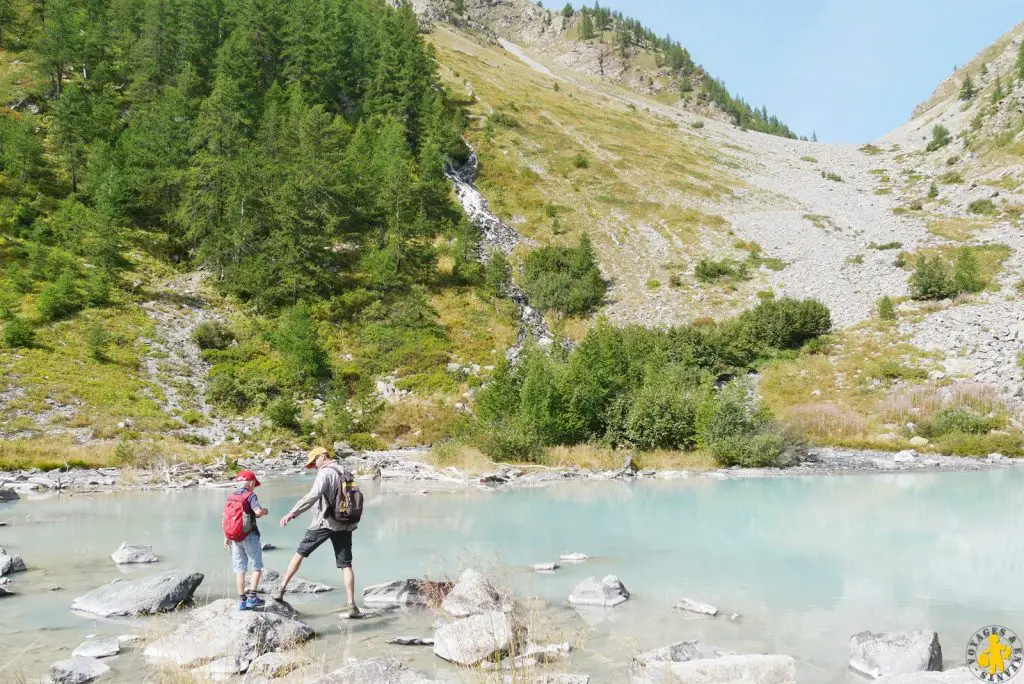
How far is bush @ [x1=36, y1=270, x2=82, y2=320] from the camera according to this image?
3550 cm

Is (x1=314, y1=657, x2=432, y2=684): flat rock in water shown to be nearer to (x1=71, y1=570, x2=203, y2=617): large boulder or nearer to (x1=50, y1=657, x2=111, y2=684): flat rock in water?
(x1=50, y1=657, x2=111, y2=684): flat rock in water

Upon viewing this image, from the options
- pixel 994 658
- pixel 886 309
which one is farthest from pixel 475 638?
pixel 886 309

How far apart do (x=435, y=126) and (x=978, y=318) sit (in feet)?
143

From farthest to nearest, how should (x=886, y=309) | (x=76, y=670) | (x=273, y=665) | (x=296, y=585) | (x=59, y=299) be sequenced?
(x=886, y=309) < (x=59, y=299) < (x=296, y=585) < (x=273, y=665) < (x=76, y=670)

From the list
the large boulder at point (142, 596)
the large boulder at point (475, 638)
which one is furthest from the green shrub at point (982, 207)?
the large boulder at point (142, 596)

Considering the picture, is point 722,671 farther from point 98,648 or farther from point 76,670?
point 98,648

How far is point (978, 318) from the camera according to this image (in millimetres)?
38656

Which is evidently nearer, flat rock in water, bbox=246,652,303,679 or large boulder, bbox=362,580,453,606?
flat rock in water, bbox=246,652,303,679

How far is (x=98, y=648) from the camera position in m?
7.61

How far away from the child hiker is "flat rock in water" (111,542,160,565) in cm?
410

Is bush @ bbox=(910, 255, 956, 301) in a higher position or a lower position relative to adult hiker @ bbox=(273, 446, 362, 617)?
higher

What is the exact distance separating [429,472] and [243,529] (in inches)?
674

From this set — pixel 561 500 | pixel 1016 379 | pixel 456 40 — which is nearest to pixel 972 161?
pixel 1016 379

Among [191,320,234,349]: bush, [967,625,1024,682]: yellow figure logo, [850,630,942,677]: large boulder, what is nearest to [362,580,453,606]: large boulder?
[850,630,942,677]: large boulder
